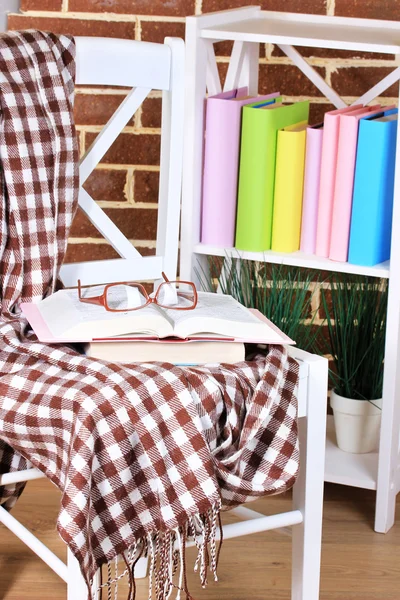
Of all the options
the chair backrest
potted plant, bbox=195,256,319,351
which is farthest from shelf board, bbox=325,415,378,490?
the chair backrest

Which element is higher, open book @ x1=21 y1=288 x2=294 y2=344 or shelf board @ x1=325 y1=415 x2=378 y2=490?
open book @ x1=21 y1=288 x2=294 y2=344

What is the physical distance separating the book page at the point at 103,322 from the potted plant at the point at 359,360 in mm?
665

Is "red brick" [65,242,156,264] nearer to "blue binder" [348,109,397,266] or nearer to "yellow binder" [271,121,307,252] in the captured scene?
"yellow binder" [271,121,307,252]

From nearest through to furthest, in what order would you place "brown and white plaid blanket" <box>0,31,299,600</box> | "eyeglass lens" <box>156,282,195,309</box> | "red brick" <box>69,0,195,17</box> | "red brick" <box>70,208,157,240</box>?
"brown and white plaid blanket" <box>0,31,299,600</box> < "eyeglass lens" <box>156,282,195,309</box> < "red brick" <box>69,0,195,17</box> < "red brick" <box>70,208,157,240</box>

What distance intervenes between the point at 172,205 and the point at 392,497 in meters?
0.70

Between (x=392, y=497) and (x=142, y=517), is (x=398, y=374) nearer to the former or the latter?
(x=392, y=497)

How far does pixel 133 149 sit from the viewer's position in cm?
210

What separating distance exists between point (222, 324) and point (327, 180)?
585 millimetres

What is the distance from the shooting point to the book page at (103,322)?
124 cm

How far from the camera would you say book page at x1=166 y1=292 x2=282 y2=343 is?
125 centimetres

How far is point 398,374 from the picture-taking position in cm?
176

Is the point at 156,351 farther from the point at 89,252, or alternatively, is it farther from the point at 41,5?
the point at 41,5

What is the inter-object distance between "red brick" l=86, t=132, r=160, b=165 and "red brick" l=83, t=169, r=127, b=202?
0.03 m

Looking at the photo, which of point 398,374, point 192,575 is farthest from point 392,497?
point 192,575
